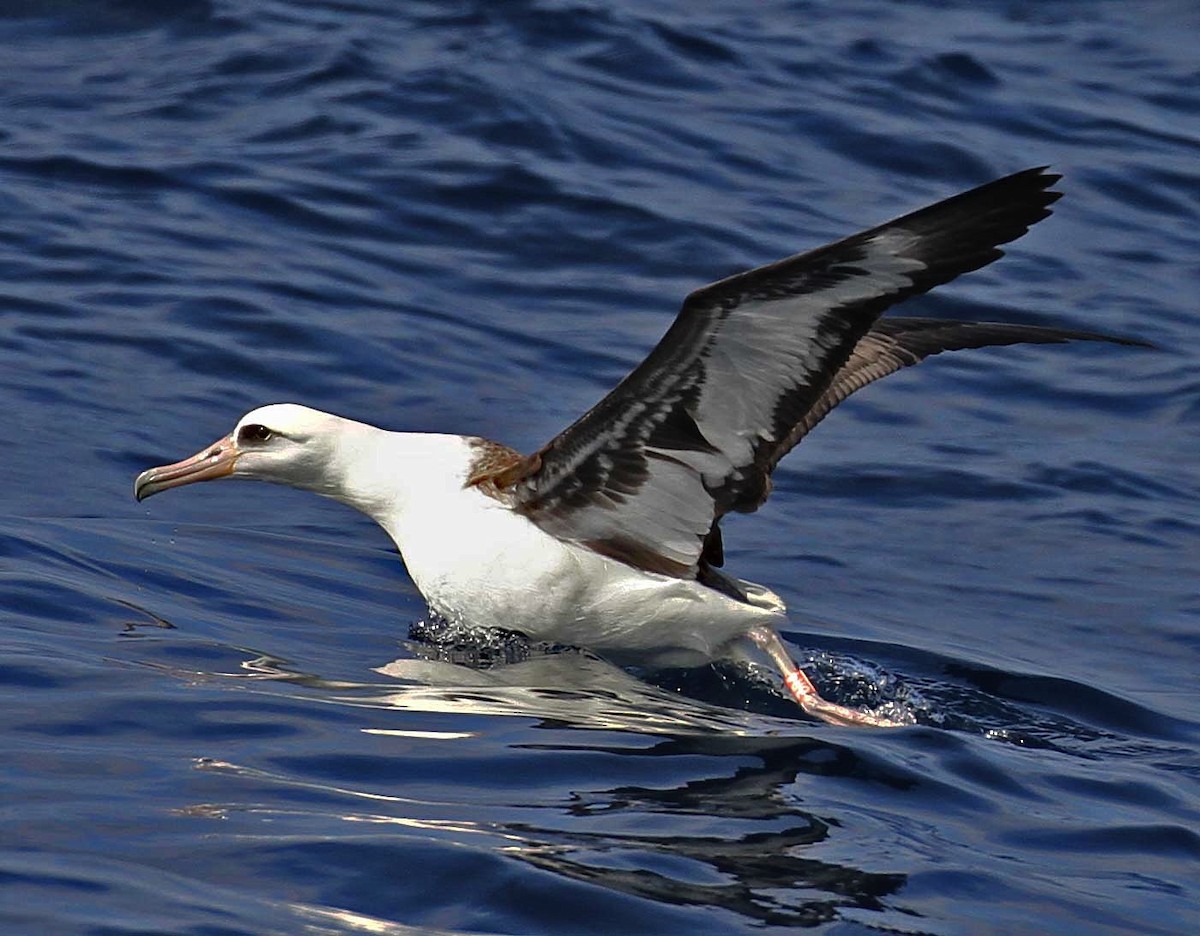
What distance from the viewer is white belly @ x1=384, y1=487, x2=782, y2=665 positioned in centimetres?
736

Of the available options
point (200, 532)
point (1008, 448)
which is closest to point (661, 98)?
point (1008, 448)

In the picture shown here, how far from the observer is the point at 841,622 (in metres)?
8.73

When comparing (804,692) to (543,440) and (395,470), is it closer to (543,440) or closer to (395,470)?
(395,470)

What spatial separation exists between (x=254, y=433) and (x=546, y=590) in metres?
1.39

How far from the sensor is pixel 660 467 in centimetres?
720

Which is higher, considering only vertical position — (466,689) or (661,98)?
(661,98)

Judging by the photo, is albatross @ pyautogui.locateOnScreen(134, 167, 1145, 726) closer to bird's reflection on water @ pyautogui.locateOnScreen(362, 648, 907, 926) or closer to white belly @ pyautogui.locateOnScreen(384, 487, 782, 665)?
white belly @ pyautogui.locateOnScreen(384, 487, 782, 665)

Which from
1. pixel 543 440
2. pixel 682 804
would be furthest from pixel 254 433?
pixel 682 804

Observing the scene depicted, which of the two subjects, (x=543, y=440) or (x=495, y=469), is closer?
(x=495, y=469)

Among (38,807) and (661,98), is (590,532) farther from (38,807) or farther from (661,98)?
(661,98)

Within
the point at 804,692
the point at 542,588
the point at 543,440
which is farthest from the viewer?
the point at 543,440

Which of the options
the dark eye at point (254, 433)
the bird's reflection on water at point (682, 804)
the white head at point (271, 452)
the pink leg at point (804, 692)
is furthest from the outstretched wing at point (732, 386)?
the dark eye at point (254, 433)

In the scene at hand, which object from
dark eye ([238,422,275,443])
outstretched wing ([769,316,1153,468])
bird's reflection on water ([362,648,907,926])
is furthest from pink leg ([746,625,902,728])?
dark eye ([238,422,275,443])

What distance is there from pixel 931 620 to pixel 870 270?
3029 millimetres
